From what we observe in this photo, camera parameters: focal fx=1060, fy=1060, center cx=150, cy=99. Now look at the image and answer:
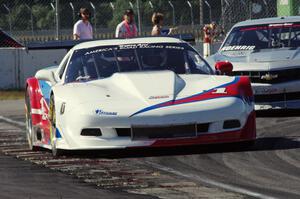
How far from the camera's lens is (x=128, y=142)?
9820mm

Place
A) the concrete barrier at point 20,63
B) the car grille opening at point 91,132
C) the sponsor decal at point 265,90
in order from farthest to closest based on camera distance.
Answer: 1. the concrete barrier at point 20,63
2. the sponsor decal at point 265,90
3. the car grille opening at point 91,132

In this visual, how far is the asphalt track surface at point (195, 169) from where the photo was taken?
761cm

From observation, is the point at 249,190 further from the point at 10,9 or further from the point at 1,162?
the point at 10,9

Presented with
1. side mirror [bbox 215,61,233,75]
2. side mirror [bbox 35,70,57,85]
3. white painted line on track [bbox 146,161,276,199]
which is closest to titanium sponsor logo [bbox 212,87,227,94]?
white painted line on track [bbox 146,161,276,199]

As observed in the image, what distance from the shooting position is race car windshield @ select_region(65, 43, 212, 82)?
436 inches

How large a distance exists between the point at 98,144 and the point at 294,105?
4.82m

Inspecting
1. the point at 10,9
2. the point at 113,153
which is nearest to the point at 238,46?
the point at 113,153

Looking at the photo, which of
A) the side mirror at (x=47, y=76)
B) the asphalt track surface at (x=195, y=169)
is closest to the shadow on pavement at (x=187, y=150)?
the asphalt track surface at (x=195, y=169)

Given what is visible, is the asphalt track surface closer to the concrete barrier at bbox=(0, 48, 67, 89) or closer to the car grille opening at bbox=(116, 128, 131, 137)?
the car grille opening at bbox=(116, 128, 131, 137)

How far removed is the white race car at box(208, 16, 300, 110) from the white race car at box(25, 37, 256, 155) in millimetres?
3141

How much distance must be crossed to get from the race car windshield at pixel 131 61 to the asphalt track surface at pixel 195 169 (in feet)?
3.07

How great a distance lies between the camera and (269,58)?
14664 millimetres

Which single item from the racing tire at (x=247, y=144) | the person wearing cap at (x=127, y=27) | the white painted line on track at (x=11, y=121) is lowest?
the white painted line on track at (x=11, y=121)

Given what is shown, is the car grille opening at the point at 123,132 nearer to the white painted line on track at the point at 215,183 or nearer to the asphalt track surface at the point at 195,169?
the asphalt track surface at the point at 195,169
